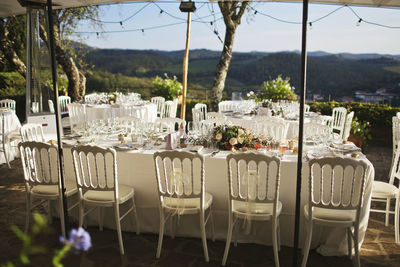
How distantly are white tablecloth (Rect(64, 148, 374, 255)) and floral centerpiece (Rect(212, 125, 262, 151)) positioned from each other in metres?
0.21

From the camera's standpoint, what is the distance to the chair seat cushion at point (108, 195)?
3473 millimetres

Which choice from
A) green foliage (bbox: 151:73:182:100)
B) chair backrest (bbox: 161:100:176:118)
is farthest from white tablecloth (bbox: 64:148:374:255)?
green foliage (bbox: 151:73:182:100)

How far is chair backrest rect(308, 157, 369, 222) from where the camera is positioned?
2.82 meters

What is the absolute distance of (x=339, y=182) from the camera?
11.0ft

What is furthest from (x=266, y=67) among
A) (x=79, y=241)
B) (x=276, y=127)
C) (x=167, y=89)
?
(x=79, y=241)

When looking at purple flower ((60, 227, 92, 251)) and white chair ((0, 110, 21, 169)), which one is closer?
purple flower ((60, 227, 92, 251))

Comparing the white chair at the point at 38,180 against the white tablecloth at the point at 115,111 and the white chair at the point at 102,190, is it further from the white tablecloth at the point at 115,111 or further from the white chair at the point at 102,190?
the white tablecloth at the point at 115,111

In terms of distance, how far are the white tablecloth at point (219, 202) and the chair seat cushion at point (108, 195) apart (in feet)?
0.59

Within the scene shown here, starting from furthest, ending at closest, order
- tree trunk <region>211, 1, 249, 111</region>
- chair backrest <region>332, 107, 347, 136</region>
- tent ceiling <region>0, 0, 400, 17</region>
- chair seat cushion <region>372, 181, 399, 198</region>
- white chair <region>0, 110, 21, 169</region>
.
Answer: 1. tree trunk <region>211, 1, 249, 111</region>
2. chair backrest <region>332, 107, 347, 136</region>
3. white chair <region>0, 110, 21, 169</region>
4. tent ceiling <region>0, 0, 400, 17</region>
5. chair seat cushion <region>372, 181, 399, 198</region>

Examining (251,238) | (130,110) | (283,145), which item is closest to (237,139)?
(283,145)

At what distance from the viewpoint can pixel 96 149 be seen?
3.20 metres

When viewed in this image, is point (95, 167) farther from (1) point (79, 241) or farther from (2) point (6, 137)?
(2) point (6, 137)

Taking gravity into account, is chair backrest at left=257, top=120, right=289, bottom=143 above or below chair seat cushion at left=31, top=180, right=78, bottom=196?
above

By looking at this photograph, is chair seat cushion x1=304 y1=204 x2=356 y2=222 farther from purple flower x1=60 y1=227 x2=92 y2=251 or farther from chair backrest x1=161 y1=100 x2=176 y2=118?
chair backrest x1=161 y1=100 x2=176 y2=118
